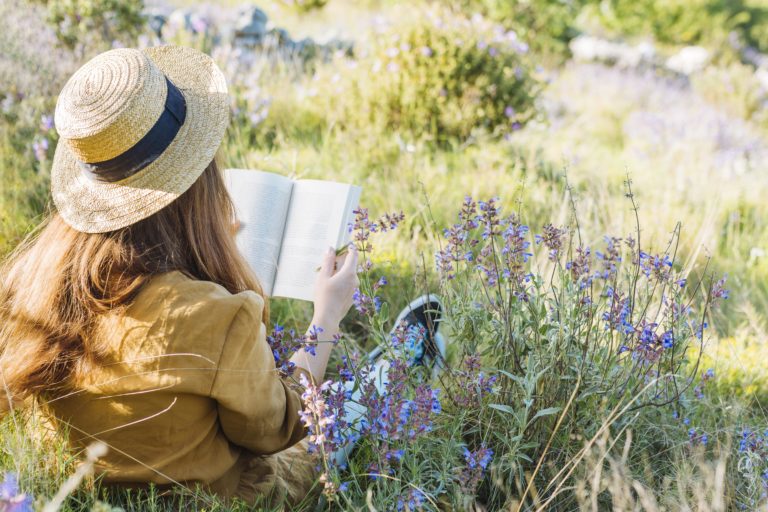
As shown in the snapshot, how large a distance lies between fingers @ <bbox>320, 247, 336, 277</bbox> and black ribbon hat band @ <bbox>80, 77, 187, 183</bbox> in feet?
2.08

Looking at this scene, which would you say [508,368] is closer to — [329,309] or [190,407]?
[329,309]

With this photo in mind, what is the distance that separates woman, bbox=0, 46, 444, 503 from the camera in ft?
5.41

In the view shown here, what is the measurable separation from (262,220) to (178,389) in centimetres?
94

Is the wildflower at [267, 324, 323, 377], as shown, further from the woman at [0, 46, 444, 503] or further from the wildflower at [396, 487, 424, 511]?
the wildflower at [396, 487, 424, 511]

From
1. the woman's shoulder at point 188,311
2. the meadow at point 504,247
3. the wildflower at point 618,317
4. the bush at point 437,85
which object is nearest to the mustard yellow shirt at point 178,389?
the woman's shoulder at point 188,311

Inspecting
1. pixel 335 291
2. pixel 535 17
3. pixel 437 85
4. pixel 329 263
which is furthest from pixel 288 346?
pixel 535 17

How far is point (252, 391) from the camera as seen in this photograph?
168 centimetres

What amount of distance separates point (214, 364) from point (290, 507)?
1.83ft

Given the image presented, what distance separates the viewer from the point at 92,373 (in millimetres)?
1696

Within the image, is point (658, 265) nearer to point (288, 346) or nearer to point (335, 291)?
point (335, 291)

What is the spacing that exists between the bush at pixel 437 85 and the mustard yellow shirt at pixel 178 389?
326cm

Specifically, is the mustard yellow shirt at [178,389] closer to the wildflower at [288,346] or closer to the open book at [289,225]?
the wildflower at [288,346]

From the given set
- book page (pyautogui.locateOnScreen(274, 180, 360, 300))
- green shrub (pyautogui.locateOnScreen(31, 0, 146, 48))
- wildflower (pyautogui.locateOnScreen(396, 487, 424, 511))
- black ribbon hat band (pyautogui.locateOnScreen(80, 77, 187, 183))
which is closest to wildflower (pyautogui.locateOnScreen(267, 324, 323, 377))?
book page (pyautogui.locateOnScreen(274, 180, 360, 300))

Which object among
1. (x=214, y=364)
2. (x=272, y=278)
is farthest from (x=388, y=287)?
(x=214, y=364)
